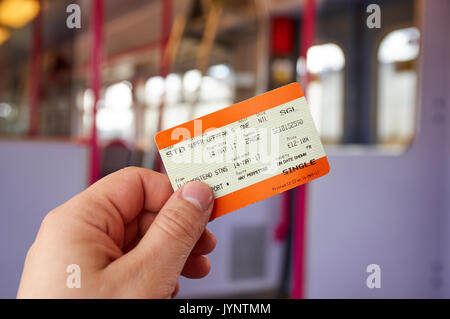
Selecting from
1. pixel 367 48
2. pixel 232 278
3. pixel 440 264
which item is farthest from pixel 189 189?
pixel 367 48

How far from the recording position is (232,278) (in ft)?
8.31

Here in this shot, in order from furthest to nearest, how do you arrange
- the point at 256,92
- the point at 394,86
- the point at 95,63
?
1. the point at 256,92
2. the point at 394,86
3. the point at 95,63

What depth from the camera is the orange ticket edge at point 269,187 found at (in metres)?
0.60

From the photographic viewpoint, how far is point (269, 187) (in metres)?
0.60

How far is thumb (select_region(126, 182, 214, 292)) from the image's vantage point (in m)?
0.58

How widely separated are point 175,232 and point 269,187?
0.58ft

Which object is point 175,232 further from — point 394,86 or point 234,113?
point 394,86

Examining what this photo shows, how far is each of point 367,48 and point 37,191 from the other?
235 centimetres

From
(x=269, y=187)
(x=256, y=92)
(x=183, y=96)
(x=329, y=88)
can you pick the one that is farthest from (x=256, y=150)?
(x=329, y=88)

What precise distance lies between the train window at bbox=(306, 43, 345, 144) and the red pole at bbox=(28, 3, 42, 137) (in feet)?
6.08

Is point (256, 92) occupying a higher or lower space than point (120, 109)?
higher

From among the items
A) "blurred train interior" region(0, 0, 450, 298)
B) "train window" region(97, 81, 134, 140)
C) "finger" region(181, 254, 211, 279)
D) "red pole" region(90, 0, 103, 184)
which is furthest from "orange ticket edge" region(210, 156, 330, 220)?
"train window" region(97, 81, 134, 140)

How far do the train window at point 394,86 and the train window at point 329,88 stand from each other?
275mm

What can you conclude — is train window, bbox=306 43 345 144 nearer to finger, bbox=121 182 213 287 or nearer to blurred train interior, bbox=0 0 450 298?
blurred train interior, bbox=0 0 450 298
